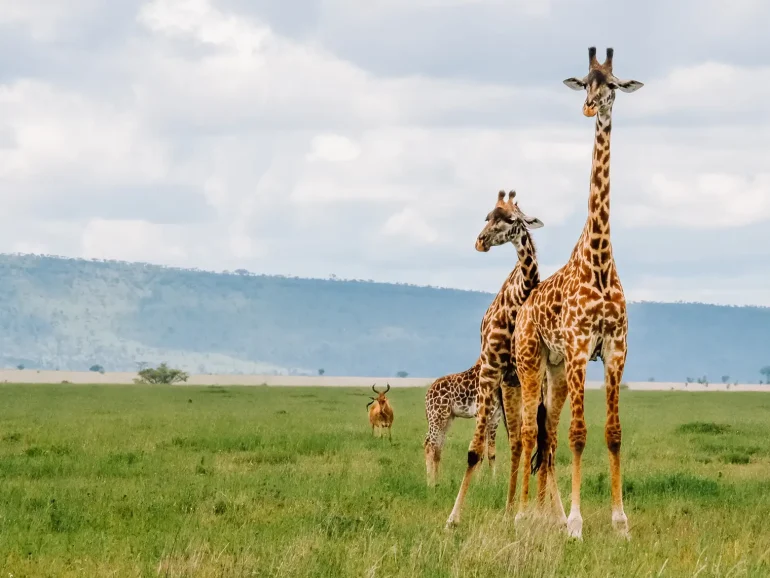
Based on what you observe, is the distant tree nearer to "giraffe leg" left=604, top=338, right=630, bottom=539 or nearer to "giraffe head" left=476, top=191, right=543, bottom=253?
"giraffe head" left=476, top=191, right=543, bottom=253

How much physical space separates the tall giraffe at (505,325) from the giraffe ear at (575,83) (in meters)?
1.36

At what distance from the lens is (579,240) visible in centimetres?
1091

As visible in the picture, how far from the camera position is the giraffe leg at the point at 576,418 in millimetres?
10133

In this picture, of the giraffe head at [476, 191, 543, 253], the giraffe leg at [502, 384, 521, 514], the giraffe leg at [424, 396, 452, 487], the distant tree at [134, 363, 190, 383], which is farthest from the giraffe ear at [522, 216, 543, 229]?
the distant tree at [134, 363, 190, 383]

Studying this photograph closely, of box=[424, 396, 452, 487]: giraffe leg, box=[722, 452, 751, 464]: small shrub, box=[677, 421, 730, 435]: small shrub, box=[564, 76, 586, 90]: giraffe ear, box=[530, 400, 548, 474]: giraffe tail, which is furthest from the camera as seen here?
box=[677, 421, 730, 435]: small shrub

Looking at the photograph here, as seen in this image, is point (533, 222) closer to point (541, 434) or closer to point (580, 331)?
point (580, 331)

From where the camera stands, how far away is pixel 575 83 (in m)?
10.9

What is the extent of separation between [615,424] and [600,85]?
10.8 feet

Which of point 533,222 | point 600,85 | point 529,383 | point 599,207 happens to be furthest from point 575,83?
point 529,383

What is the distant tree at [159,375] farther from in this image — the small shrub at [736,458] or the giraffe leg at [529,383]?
the giraffe leg at [529,383]

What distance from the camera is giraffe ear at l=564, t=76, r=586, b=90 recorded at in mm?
10844

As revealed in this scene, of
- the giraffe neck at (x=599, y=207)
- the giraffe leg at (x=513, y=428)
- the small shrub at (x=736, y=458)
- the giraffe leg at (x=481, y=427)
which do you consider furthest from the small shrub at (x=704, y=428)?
the giraffe neck at (x=599, y=207)

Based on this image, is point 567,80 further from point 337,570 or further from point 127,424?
point 127,424

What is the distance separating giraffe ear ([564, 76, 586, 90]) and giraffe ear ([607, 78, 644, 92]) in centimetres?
27
